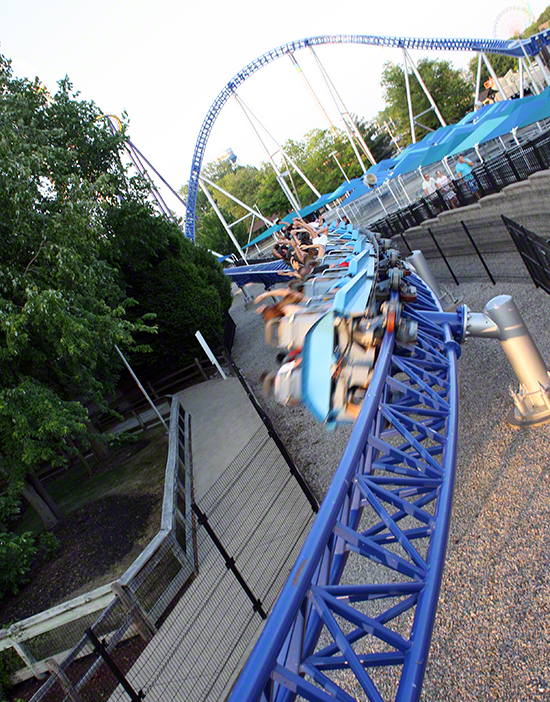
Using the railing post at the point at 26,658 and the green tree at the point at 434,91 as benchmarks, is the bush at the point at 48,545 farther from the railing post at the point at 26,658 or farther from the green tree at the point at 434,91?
the green tree at the point at 434,91

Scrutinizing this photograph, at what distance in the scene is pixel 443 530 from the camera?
345cm

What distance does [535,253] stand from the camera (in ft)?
29.4

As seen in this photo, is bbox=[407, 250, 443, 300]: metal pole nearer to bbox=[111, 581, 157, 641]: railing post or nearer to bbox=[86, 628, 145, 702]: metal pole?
bbox=[111, 581, 157, 641]: railing post

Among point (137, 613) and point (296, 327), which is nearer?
point (296, 327)

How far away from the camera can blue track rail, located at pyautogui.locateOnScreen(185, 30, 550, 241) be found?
1321 inches

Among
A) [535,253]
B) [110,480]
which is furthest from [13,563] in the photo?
[535,253]

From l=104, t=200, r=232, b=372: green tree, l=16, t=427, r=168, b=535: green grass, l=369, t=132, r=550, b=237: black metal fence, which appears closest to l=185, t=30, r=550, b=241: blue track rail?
l=104, t=200, r=232, b=372: green tree

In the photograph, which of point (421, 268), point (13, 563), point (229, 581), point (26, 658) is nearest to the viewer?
point (229, 581)

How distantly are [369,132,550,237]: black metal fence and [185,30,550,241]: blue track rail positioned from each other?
2065 centimetres

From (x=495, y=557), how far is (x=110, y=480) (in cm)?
1012

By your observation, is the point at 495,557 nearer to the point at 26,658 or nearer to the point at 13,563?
the point at 26,658

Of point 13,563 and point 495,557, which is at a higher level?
point 13,563

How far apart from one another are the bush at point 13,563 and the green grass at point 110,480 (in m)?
2.30

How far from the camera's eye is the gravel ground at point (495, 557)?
4.12 m
